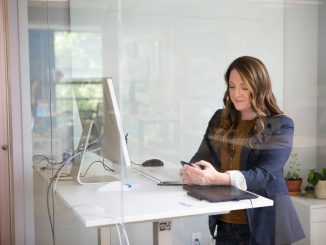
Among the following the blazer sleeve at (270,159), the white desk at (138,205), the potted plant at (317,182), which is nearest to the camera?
the white desk at (138,205)

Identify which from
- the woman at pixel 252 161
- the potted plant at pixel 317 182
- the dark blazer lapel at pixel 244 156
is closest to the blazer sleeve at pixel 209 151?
the woman at pixel 252 161

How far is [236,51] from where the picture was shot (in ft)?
9.01

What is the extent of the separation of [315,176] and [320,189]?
8 centimetres

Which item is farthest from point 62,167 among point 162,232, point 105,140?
point 162,232

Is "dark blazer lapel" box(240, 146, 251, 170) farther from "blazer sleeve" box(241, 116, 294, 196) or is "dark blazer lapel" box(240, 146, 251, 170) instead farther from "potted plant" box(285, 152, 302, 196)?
"potted plant" box(285, 152, 302, 196)

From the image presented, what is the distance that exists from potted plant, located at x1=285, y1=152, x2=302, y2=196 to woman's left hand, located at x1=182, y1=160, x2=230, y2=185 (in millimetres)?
480

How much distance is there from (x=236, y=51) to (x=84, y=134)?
1.04 m

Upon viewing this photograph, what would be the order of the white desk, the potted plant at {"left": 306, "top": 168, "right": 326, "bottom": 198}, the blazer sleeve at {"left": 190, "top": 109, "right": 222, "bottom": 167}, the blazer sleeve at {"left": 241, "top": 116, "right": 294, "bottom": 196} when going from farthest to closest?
1. the potted plant at {"left": 306, "top": 168, "right": 326, "bottom": 198}
2. the blazer sleeve at {"left": 190, "top": 109, "right": 222, "bottom": 167}
3. the blazer sleeve at {"left": 241, "top": 116, "right": 294, "bottom": 196}
4. the white desk

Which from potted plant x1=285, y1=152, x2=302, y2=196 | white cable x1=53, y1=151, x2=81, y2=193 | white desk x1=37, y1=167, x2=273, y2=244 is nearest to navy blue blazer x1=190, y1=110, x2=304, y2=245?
white desk x1=37, y1=167, x2=273, y2=244

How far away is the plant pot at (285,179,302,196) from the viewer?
2.26 metres

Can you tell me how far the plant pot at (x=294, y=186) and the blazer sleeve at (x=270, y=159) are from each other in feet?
0.92

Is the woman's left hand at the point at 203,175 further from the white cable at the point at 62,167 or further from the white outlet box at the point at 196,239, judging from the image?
the white outlet box at the point at 196,239

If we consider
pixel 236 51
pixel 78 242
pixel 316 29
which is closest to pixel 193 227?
pixel 78 242

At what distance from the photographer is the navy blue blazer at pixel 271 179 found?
1.90 meters
